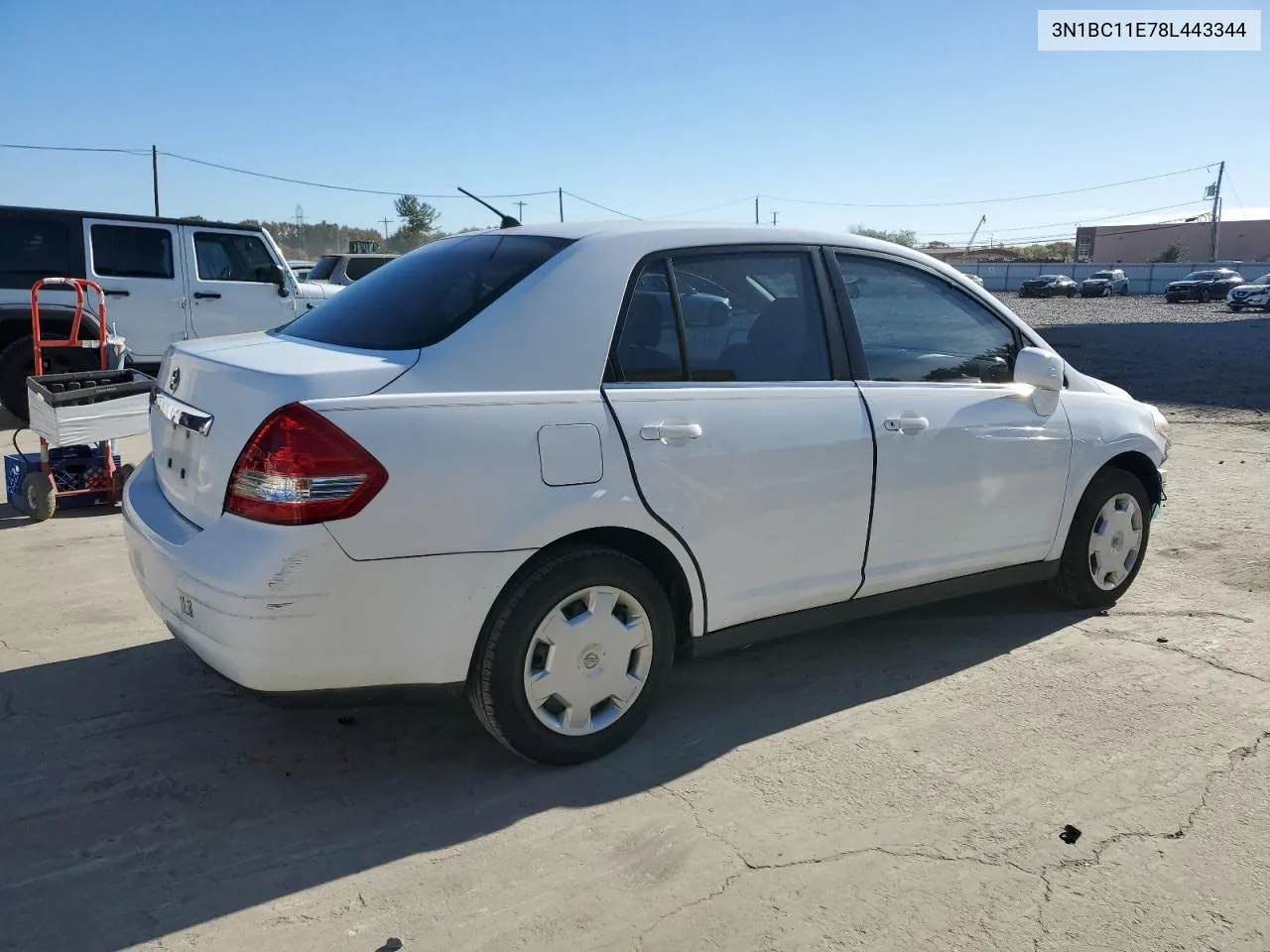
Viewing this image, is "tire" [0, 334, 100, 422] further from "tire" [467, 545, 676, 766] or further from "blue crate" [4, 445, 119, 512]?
"tire" [467, 545, 676, 766]

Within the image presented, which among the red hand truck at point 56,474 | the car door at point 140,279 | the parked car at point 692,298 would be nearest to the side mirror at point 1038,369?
the parked car at point 692,298

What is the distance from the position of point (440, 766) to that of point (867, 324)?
2.19 metres

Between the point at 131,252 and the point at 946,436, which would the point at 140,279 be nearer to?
the point at 131,252

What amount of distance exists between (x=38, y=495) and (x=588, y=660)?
4.60 meters

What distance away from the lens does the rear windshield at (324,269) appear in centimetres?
2127

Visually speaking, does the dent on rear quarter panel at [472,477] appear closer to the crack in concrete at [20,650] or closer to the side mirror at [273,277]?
the crack in concrete at [20,650]

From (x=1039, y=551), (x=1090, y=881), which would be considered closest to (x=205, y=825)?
(x=1090, y=881)

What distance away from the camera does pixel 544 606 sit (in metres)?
3.06

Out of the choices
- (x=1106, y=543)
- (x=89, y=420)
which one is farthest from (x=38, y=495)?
(x=1106, y=543)

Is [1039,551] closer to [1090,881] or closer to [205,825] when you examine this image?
[1090,881]

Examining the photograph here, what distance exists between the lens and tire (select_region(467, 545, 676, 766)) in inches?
119

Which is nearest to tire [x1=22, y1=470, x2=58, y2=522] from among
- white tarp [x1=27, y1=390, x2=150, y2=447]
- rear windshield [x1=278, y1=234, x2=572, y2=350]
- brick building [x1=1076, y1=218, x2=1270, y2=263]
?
white tarp [x1=27, y1=390, x2=150, y2=447]

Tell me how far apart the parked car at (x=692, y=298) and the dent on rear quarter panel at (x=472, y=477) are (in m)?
0.46

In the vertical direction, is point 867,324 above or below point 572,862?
above
